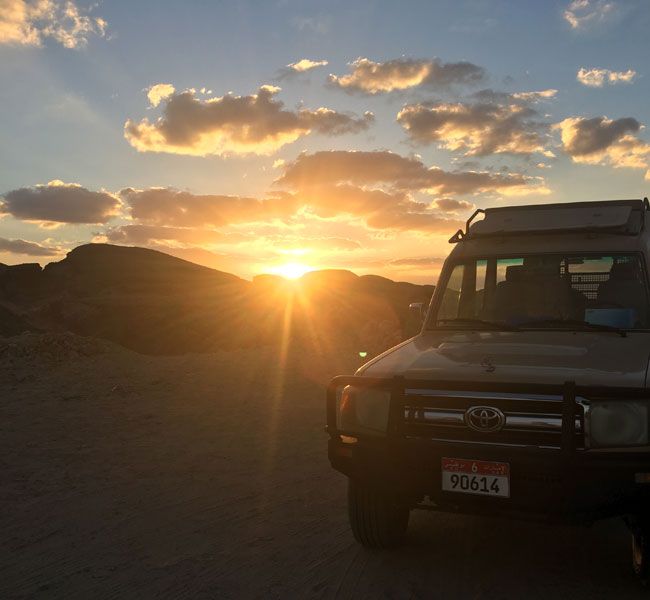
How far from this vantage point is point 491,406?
3.75 metres

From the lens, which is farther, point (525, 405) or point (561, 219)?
point (561, 219)

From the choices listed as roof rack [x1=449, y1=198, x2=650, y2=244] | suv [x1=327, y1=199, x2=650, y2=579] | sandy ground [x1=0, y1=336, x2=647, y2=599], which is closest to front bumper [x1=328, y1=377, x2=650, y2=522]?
suv [x1=327, y1=199, x2=650, y2=579]

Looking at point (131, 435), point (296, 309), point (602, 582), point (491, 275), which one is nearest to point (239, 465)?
point (131, 435)

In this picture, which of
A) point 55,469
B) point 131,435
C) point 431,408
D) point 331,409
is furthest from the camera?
point 131,435

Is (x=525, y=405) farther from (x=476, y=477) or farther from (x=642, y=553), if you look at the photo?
(x=642, y=553)

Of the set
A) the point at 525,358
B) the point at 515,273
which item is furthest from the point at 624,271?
the point at 525,358

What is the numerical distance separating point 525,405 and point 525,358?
1.50 feet

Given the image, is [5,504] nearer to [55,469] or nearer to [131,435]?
[55,469]

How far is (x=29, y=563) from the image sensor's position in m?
4.37

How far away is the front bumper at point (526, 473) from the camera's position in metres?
3.44

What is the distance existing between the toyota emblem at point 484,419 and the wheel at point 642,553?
3.21 ft

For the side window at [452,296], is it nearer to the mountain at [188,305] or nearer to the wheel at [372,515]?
the mountain at [188,305]

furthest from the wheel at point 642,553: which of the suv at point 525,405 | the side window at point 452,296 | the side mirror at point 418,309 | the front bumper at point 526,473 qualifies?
the side mirror at point 418,309

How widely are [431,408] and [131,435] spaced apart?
16.4 feet
